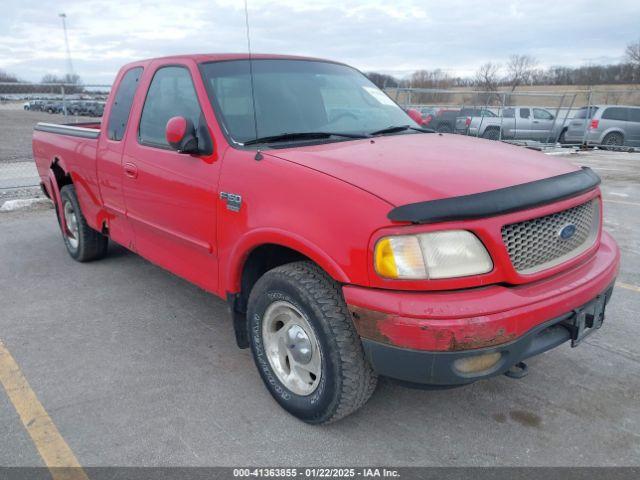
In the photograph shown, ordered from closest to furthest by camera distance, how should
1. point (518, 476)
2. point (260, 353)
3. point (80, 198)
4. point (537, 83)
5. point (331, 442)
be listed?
1. point (518, 476)
2. point (331, 442)
3. point (260, 353)
4. point (80, 198)
5. point (537, 83)

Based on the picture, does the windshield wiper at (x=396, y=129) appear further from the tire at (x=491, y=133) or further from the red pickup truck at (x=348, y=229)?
the tire at (x=491, y=133)

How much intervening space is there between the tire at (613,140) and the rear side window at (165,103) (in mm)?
17402

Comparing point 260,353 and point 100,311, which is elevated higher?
point 260,353

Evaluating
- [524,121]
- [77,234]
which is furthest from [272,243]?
[524,121]

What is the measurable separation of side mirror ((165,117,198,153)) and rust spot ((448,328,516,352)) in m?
1.88

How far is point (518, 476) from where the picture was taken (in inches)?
94.7

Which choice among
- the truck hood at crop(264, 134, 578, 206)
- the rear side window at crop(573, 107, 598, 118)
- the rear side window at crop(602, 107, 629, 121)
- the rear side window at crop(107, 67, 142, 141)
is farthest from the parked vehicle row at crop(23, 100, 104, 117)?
the rear side window at crop(602, 107, 629, 121)

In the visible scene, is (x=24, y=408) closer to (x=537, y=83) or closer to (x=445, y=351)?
(x=445, y=351)

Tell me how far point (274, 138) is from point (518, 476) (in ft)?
7.20

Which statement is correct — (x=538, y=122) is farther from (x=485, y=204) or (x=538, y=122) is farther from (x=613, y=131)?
(x=485, y=204)

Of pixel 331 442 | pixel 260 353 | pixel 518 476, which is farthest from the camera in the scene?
pixel 260 353

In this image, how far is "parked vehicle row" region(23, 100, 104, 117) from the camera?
17.1 m

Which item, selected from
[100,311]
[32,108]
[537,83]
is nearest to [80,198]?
[100,311]

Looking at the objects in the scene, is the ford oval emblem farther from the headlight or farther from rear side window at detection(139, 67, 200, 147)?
rear side window at detection(139, 67, 200, 147)
